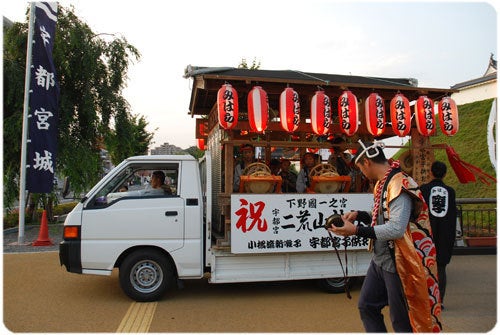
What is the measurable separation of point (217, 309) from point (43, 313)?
2.20 metres

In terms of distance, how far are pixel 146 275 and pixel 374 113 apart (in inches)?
168

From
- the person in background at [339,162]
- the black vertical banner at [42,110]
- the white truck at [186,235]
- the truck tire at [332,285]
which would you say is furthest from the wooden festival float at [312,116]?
the black vertical banner at [42,110]

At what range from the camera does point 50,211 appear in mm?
13961

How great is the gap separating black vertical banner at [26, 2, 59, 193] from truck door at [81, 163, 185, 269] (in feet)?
17.3

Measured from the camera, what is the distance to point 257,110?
571 centimetres

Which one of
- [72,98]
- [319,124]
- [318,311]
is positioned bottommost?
[318,311]

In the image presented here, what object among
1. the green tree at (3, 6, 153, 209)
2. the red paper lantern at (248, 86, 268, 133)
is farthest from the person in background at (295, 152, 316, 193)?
the green tree at (3, 6, 153, 209)

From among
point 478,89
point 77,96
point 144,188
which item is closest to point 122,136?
point 77,96

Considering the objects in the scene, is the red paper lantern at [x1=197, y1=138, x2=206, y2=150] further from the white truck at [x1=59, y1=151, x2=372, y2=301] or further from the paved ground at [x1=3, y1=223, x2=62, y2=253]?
the paved ground at [x1=3, y1=223, x2=62, y2=253]

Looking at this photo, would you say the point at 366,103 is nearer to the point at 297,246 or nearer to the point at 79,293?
the point at 297,246

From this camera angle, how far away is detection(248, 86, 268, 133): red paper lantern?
5.71 m

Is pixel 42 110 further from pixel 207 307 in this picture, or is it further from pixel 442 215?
pixel 442 215

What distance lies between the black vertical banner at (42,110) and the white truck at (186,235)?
17.3ft

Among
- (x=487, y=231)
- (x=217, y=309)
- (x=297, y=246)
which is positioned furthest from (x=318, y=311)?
(x=487, y=231)
